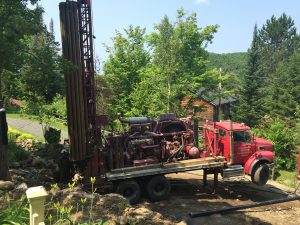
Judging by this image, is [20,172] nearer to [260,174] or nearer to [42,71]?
[42,71]

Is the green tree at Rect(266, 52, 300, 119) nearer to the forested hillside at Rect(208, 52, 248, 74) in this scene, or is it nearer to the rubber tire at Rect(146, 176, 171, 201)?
the rubber tire at Rect(146, 176, 171, 201)

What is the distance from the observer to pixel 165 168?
47.3ft

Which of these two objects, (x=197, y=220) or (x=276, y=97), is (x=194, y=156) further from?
(x=276, y=97)

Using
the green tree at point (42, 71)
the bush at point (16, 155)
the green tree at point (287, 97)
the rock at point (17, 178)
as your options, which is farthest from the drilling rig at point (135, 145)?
the green tree at point (287, 97)

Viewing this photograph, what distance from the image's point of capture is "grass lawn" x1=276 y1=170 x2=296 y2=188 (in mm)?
19722

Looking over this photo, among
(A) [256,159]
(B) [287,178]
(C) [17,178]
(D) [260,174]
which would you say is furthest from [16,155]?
(B) [287,178]

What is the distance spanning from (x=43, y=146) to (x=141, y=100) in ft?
34.5

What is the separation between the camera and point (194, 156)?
50.6 feet

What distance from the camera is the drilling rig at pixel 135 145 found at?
13.0m

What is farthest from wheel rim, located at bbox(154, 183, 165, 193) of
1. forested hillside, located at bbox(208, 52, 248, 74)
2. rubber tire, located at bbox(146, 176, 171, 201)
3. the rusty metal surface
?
forested hillside, located at bbox(208, 52, 248, 74)

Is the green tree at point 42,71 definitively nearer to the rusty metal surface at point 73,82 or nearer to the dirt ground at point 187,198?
the rusty metal surface at point 73,82

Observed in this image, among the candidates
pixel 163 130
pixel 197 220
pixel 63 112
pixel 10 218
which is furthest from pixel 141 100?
Answer: pixel 10 218

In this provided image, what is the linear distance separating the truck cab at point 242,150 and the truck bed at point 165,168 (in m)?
0.66

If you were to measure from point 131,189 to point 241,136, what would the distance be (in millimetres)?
5368
